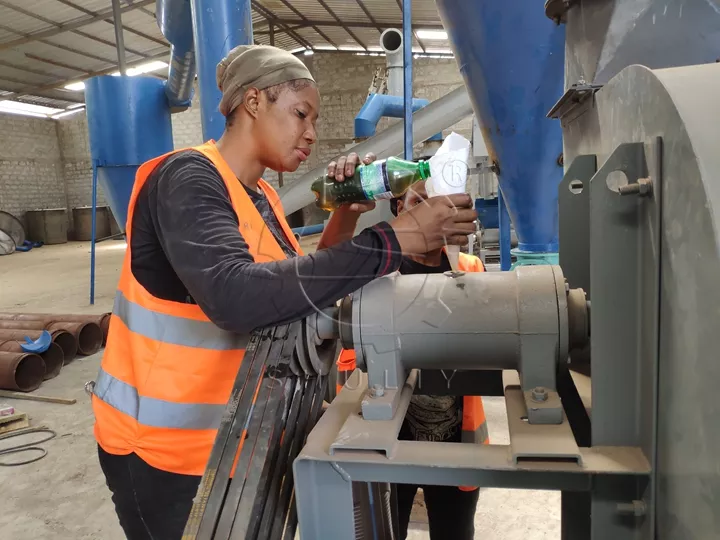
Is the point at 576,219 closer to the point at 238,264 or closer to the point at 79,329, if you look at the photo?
the point at 238,264

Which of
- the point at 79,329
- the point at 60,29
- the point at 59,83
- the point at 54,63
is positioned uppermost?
the point at 60,29

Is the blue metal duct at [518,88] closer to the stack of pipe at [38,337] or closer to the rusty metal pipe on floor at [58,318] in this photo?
the stack of pipe at [38,337]

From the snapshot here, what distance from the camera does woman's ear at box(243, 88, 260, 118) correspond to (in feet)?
2.85

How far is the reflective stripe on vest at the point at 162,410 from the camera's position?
Result: 2.73 feet

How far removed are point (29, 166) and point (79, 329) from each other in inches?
378

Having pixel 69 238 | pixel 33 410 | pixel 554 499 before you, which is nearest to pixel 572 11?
pixel 554 499

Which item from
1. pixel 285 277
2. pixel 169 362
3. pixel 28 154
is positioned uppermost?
pixel 28 154

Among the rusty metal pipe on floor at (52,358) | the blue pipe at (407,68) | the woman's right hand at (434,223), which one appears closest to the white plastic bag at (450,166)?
the woman's right hand at (434,223)

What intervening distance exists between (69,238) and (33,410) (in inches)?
390

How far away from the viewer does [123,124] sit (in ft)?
13.0

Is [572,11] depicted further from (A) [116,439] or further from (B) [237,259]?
(A) [116,439]

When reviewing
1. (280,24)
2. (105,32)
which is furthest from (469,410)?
(280,24)

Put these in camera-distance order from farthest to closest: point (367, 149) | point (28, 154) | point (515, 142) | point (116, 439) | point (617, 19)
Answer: point (28, 154) → point (367, 149) → point (515, 142) → point (116, 439) → point (617, 19)

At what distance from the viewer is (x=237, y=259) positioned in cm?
67
